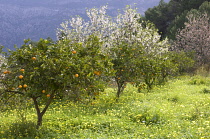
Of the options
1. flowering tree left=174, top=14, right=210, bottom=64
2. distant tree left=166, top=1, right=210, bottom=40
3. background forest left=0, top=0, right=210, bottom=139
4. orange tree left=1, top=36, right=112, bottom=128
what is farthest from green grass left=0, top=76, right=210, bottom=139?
distant tree left=166, top=1, right=210, bottom=40

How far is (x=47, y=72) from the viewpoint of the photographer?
22.0 ft

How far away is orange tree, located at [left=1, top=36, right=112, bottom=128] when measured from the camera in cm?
668

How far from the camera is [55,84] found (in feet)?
22.8

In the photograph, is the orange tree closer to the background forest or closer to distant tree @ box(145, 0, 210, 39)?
the background forest

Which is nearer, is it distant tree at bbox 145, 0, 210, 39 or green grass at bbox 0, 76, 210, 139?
green grass at bbox 0, 76, 210, 139

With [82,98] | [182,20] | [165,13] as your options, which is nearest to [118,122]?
[82,98]

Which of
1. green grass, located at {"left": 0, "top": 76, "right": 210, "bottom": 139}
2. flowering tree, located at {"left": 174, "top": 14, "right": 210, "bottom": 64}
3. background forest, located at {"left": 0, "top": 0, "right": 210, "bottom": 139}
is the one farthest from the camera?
flowering tree, located at {"left": 174, "top": 14, "right": 210, "bottom": 64}

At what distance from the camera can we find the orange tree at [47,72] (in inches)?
263

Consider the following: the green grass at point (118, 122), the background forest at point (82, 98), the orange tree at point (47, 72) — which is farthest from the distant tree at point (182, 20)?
the orange tree at point (47, 72)

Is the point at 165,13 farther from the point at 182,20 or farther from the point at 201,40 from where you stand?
the point at 201,40

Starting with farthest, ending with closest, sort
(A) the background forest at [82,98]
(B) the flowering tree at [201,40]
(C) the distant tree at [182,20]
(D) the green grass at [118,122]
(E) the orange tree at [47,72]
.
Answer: (C) the distant tree at [182,20] < (B) the flowering tree at [201,40] < (D) the green grass at [118,122] < (A) the background forest at [82,98] < (E) the orange tree at [47,72]

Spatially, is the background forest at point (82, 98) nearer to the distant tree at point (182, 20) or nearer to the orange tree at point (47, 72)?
the orange tree at point (47, 72)

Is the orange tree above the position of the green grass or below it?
above

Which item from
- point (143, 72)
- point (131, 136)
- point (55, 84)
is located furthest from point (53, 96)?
point (143, 72)
